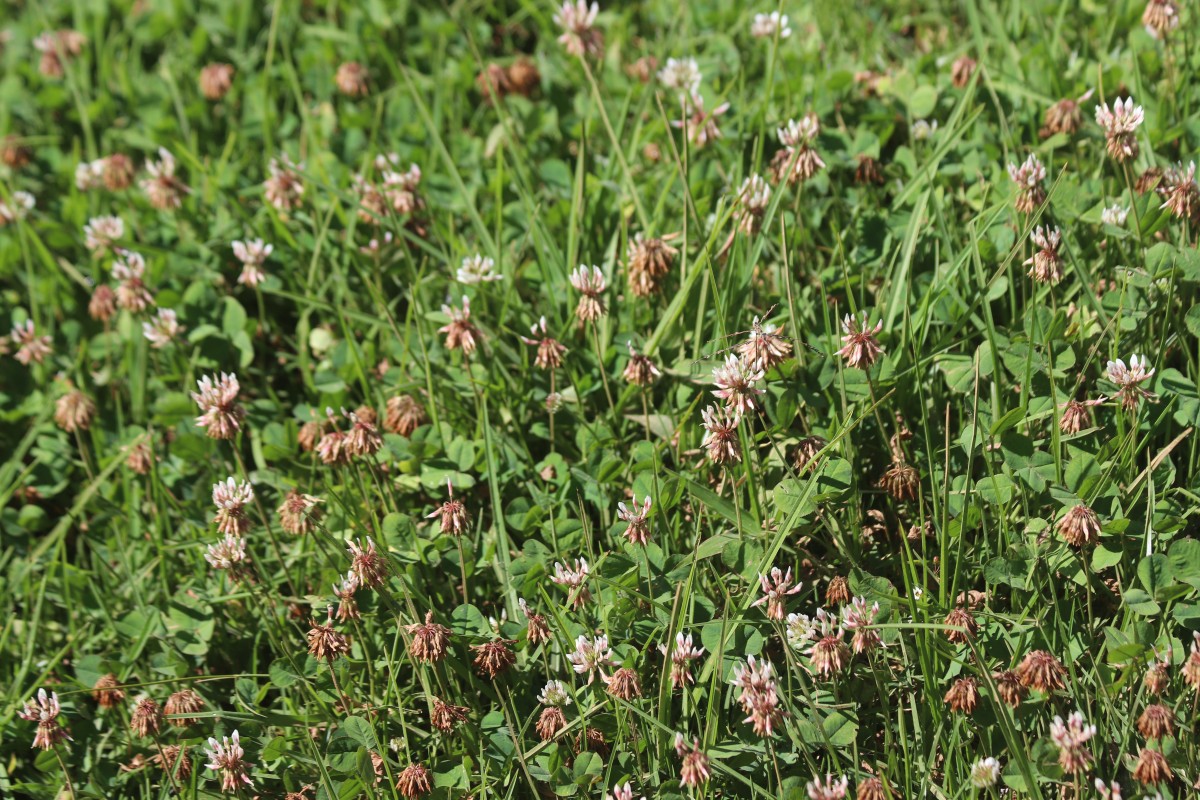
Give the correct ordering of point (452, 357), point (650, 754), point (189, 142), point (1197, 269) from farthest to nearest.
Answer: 1. point (189, 142)
2. point (452, 357)
3. point (1197, 269)
4. point (650, 754)

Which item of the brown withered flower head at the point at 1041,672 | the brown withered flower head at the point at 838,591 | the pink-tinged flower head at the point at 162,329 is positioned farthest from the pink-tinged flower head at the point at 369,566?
the brown withered flower head at the point at 1041,672

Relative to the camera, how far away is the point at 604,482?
2.96m

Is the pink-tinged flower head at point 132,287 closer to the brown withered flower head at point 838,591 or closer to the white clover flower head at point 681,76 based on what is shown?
the white clover flower head at point 681,76

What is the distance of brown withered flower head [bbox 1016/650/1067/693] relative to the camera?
7.70 feet

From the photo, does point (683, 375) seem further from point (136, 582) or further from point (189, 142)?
point (189, 142)

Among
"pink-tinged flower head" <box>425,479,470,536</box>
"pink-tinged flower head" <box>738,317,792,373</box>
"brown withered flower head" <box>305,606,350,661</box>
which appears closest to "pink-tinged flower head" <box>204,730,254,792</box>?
"brown withered flower head" <box>305,606,350,661</box>

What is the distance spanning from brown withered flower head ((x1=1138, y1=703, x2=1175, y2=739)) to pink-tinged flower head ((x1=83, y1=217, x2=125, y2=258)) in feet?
10.5

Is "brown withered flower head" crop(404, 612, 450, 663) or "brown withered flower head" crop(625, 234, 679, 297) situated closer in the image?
"brown withered flower head" crop(404, 612, 450, 663)

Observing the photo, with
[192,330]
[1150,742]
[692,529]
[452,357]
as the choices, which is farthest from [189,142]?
[1150,742]

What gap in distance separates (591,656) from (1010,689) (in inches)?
33.8

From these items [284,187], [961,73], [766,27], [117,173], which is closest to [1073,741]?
[961,73]

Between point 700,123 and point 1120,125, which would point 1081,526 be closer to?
point 1120,125

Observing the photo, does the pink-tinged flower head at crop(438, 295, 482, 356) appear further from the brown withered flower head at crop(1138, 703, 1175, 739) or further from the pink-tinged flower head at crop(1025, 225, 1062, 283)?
the brown withered flower head at crop(1138, 703, 1175, 739)

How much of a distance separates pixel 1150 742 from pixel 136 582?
7.94 ft
